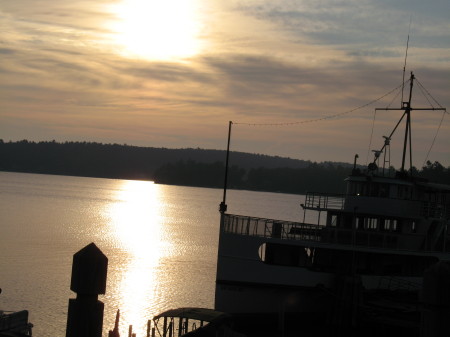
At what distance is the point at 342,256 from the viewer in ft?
114

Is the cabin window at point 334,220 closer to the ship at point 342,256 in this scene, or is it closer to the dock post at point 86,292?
the ship at point 342,256

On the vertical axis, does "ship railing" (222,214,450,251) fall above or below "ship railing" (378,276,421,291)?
above

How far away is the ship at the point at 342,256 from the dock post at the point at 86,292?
26.5 meters

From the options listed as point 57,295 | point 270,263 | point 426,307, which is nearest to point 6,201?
point 57,295

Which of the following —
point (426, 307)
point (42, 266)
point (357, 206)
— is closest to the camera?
point (426, 307)

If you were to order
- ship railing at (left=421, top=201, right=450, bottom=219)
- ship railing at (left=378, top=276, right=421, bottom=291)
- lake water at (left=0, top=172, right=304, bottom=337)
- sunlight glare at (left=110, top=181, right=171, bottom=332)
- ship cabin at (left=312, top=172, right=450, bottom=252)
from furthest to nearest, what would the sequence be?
1. sunlight glare at (left=110, top=181, right=171, bottom=332)
2. lake water at (left=0, top=172, right=304, bottom=337)
3. ship railing at (left=421, top=201, right=450, bottom=219)
4. ship cabin at (left=312, top=172, right=450, bottom=252)
5. ship railing at (left=378, top=276, right=421, bottom=291)

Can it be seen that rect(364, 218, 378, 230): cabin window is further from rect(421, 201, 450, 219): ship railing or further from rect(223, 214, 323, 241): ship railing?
rect(223, 214, 323, 241): ship railing

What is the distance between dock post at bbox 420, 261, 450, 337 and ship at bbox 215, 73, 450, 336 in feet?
85.2

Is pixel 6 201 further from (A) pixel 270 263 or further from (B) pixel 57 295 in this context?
(A) pixel 270 263

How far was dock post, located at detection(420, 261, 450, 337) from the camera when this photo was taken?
5527 millimetres

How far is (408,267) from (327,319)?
5695 mm

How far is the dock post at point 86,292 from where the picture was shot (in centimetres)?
570

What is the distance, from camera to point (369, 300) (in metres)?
32.5

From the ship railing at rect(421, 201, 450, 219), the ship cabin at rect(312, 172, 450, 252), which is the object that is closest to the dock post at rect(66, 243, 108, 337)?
the ship cabin at rect(312, 172, 450, 252)
